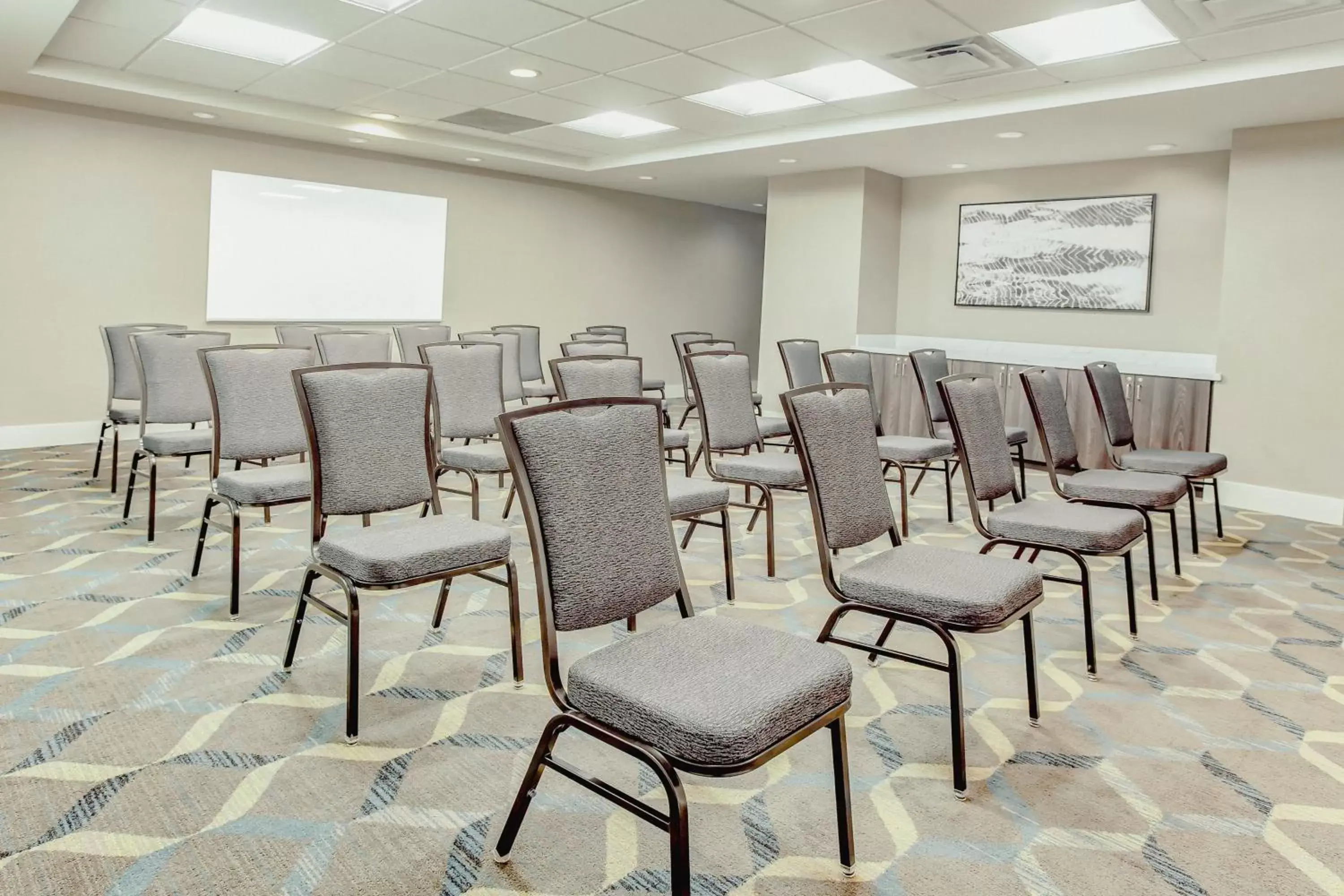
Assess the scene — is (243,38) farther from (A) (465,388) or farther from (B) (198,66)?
(A) (465,388)

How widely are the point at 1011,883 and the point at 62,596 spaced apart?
3.38m

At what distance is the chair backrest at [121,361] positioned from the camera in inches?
201

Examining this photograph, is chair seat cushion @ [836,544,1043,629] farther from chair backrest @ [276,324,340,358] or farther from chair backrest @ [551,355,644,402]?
chair backrest @ [276,324,340,358]

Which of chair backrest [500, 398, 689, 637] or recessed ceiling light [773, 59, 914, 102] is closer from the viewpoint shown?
chair backrest [500, 398, 689, 637]

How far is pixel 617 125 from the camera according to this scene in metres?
7.55

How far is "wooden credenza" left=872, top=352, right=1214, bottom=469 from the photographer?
250 inches

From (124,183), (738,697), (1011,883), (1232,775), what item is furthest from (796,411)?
(124,183)

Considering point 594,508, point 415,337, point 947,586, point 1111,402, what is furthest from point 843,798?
point 415,337

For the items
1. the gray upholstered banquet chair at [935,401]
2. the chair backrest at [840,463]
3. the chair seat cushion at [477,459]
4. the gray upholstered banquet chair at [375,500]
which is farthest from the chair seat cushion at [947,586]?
the gray upholstered banquet chair at [935,401]

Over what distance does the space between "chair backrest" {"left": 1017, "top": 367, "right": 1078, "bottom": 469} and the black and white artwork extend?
4.14 meters

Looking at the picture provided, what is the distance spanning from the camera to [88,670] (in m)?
2.72

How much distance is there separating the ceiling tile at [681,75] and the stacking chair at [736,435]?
204cm

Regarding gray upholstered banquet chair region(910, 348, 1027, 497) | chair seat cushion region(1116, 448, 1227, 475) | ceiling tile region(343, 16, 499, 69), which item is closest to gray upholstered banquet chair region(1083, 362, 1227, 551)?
chair seat cushion region(1116, 448, 1227, 475)

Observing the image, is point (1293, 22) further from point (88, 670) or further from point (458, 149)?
point (458, 149)
